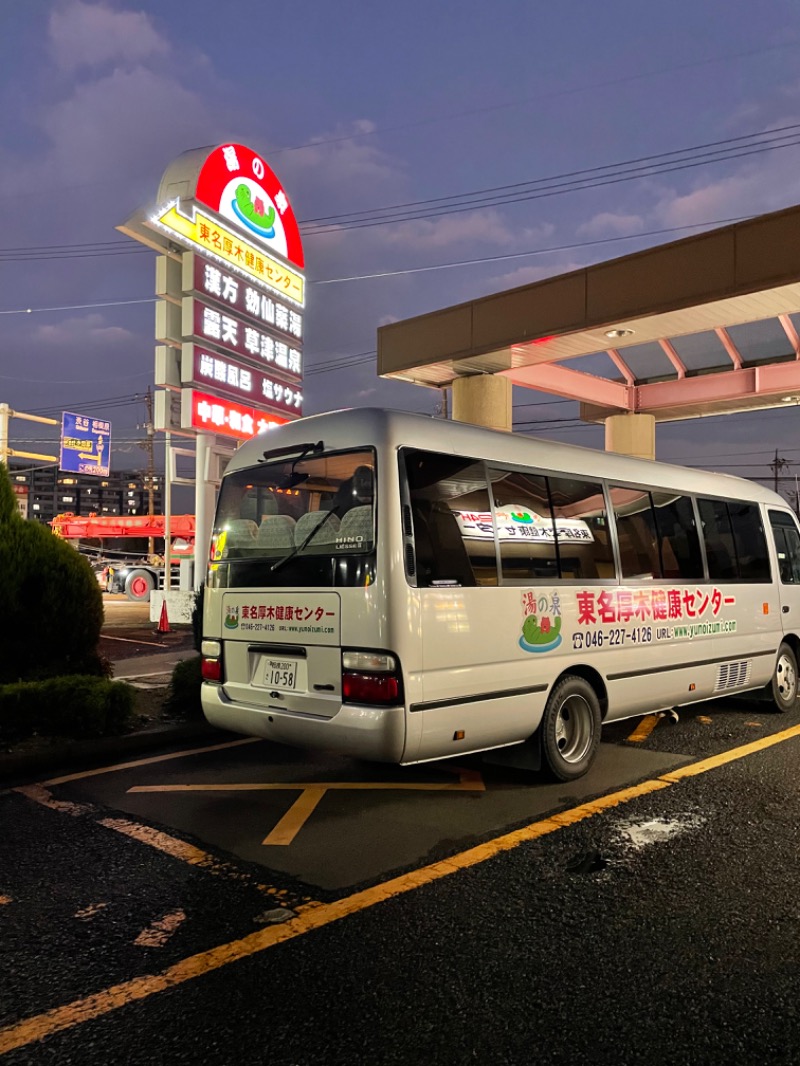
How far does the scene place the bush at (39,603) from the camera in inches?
302

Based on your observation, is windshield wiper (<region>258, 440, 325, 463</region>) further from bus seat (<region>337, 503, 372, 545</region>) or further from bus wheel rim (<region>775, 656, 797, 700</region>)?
bus wheel rim (<region>775, 656, 797, 700</region>)

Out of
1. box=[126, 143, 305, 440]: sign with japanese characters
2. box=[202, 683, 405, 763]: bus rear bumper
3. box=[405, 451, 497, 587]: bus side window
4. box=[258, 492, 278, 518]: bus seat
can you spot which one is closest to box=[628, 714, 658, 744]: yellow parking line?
box=[405, 451, 497, 587]: bus side window

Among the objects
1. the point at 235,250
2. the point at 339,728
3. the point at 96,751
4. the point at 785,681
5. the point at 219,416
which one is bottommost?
the point at 96,751

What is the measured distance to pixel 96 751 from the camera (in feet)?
21.3

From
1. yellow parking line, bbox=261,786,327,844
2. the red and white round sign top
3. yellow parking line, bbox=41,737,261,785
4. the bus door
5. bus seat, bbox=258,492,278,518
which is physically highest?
the red and white round sign top

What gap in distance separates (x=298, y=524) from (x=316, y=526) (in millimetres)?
222

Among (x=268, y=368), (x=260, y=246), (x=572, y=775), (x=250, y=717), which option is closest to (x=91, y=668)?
(x=250, y=717)

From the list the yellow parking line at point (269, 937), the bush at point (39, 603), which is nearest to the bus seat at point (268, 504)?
the yellow parking line at point (269, 937)

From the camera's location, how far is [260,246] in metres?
17.5

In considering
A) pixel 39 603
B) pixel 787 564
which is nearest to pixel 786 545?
pixel 787 564

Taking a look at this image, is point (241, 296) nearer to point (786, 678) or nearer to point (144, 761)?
point (144, 761)

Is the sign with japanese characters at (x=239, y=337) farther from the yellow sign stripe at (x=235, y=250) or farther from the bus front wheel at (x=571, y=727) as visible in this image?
the bus front wheel at (x=571, y=727)

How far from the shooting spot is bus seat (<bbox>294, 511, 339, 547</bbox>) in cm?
514

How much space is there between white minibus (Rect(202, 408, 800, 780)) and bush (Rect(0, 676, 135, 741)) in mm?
1287
